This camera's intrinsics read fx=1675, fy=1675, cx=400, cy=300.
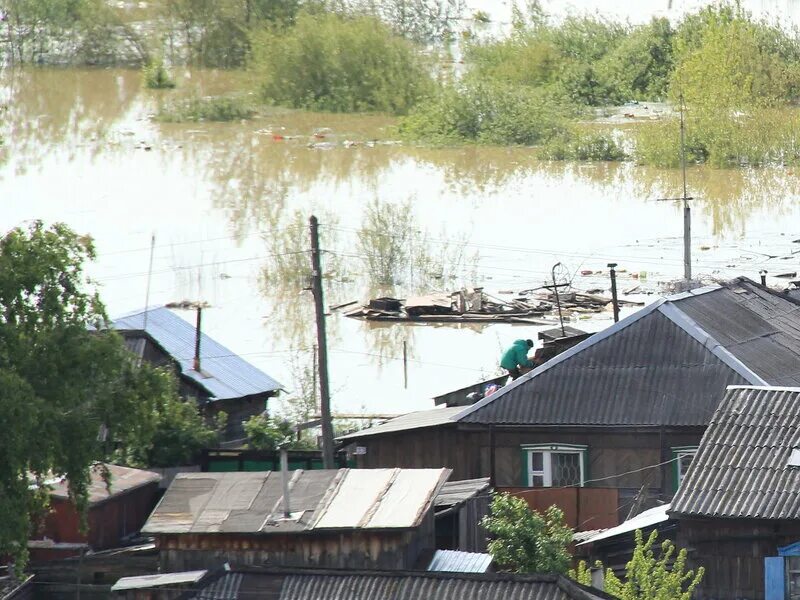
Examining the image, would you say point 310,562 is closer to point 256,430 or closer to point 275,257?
point 256,430

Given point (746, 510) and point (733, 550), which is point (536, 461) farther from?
point (746, 510)

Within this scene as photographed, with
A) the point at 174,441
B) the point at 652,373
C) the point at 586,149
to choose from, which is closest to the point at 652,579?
the point at 652,373

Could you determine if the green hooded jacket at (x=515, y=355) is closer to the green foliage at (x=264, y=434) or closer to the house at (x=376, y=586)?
the green foliage at (x=264, y=434)

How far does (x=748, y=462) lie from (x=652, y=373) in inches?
155

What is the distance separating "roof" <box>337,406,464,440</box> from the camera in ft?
61.5

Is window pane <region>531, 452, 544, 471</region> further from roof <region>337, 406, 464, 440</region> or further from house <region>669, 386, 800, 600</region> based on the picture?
house <region>669, 386, 800, 600</region>

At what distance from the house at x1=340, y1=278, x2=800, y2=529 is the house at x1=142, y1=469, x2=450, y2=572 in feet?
10.2

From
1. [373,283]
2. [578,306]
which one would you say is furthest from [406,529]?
[373,283]

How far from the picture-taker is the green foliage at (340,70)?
58.2m

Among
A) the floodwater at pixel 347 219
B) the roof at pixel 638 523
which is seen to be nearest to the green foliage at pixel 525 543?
the roof at pixel 638 523

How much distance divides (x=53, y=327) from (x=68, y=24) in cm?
5173

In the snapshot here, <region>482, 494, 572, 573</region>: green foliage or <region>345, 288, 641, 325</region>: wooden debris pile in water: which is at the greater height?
<region>482, 494, 572, 573</region>: green foliage

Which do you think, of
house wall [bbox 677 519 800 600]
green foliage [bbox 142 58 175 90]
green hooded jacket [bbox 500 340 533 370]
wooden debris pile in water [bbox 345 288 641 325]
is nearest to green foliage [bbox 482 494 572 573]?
house wall [bbox 677 519 800 600]

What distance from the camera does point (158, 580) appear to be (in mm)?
13938
